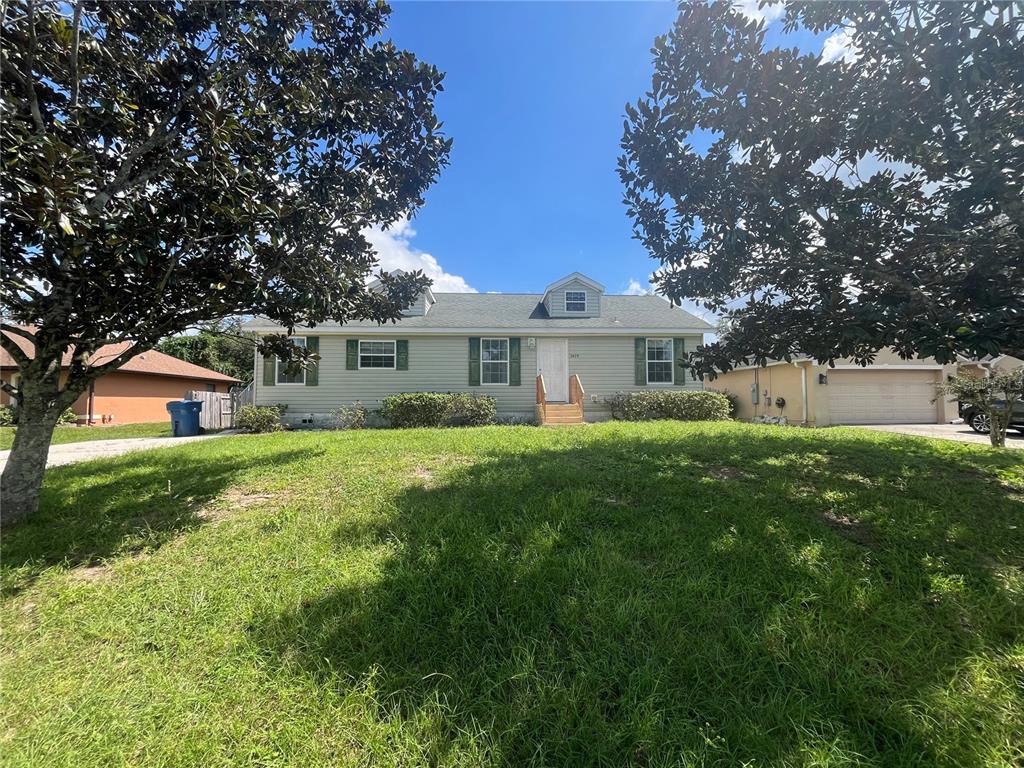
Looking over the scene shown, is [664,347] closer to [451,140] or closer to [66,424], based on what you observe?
[451,140]

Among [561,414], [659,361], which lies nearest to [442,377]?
[561,414]

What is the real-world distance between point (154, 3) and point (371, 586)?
559cm

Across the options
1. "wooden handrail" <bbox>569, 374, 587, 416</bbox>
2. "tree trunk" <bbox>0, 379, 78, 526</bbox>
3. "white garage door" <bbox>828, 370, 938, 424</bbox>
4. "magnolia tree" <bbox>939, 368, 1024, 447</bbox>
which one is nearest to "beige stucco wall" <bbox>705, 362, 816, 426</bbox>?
"white garage door" <bbox>828, 370, 938, 424</bbox>

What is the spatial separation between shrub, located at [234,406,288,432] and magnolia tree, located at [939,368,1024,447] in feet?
51.5

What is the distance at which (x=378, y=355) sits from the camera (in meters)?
12.4

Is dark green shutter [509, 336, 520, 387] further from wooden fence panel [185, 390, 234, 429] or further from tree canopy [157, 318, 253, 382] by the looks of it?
tree canopy [157, 318, 253, 382]

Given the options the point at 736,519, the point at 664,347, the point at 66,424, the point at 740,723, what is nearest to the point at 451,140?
the point at 736,519

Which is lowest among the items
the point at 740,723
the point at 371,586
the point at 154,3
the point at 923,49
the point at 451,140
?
the point at 740,723

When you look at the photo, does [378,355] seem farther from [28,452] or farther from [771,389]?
[771,389]

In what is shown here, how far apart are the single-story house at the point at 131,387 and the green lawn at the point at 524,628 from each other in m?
16.6

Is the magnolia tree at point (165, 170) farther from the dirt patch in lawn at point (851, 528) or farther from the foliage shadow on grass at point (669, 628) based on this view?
the dirt patch in lawn at point (851, 528)

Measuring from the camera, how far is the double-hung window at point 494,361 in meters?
12.6

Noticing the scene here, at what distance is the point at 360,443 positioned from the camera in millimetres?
6992

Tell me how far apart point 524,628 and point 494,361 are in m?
10.7
